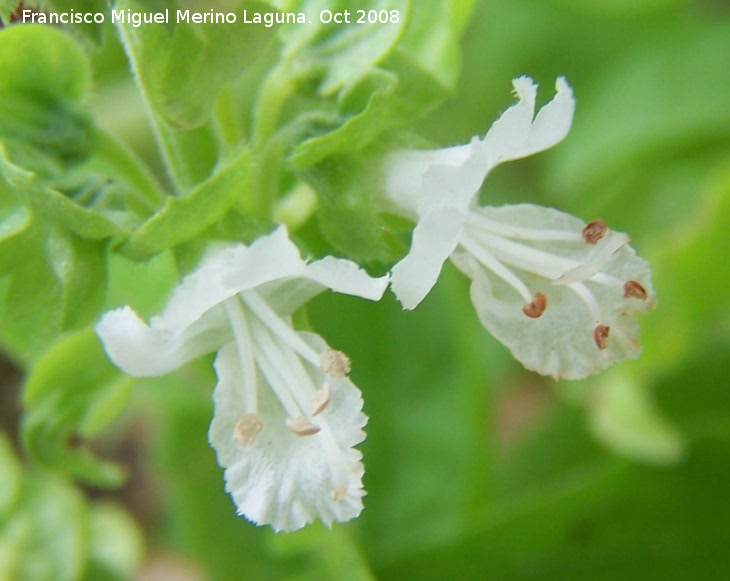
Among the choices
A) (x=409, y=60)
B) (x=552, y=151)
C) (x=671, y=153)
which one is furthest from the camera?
(x=552, y=151)

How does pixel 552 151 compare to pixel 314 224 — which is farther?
pixel 552 151

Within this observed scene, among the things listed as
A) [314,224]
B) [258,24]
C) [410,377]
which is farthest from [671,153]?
[258,24]

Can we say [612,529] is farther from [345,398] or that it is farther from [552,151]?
[552,151]

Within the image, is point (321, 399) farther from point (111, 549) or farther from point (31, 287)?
point (111, 549)

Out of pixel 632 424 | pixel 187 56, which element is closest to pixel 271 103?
pixel 187 56

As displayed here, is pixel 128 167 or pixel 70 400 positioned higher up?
pixel 128 167

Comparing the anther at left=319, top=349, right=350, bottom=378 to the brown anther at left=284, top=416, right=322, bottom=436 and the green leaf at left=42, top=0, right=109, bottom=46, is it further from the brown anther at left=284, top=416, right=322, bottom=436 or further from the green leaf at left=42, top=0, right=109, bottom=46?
the green leaf at left=42, top=0, right=109, bottom=46

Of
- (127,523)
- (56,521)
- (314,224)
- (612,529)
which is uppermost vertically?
(314,224)
